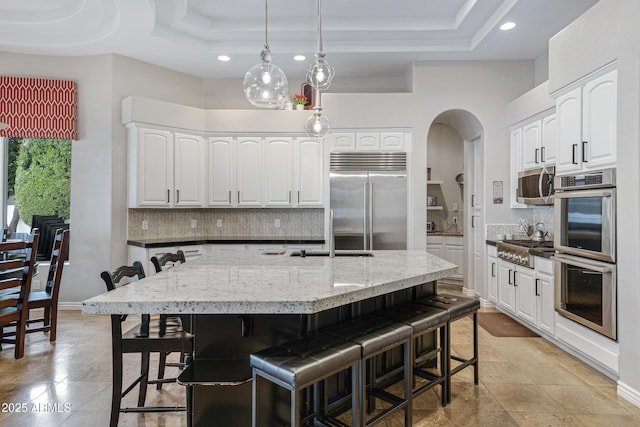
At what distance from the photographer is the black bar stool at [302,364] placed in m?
1.62

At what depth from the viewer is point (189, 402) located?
75.3 inches

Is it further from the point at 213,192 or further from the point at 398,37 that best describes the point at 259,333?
the point at 398,37

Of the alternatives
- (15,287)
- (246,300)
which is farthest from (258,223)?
(246,300)

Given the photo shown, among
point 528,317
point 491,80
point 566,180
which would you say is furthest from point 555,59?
point 528,317

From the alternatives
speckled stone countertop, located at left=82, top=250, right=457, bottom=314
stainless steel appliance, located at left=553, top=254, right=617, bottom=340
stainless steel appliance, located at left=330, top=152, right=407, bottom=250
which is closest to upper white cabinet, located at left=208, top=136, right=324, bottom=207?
stainless steel appliance, located at left=330, top=152, right=407, bottom=250

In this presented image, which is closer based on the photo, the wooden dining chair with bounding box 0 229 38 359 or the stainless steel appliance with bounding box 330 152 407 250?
the wooden dining chair with bounding box 0 229 38 359

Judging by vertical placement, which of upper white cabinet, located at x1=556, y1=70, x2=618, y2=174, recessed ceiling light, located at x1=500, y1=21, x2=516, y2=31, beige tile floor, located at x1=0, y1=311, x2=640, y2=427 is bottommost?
beige tile floor, located at x1=0, y1=311, x2=640, y2=427

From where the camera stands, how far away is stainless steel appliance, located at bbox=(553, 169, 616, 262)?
2.79 metres

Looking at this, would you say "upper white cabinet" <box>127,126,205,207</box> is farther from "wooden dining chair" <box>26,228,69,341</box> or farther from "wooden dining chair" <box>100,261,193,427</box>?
"wooden dining chair" <box>100,261,193,427</box>

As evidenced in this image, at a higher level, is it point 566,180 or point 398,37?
point 398,37

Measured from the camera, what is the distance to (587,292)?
3.04m

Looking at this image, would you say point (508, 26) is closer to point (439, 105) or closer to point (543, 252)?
point (439, 105)

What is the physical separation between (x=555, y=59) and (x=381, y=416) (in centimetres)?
341

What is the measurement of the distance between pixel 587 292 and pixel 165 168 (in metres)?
4.80
